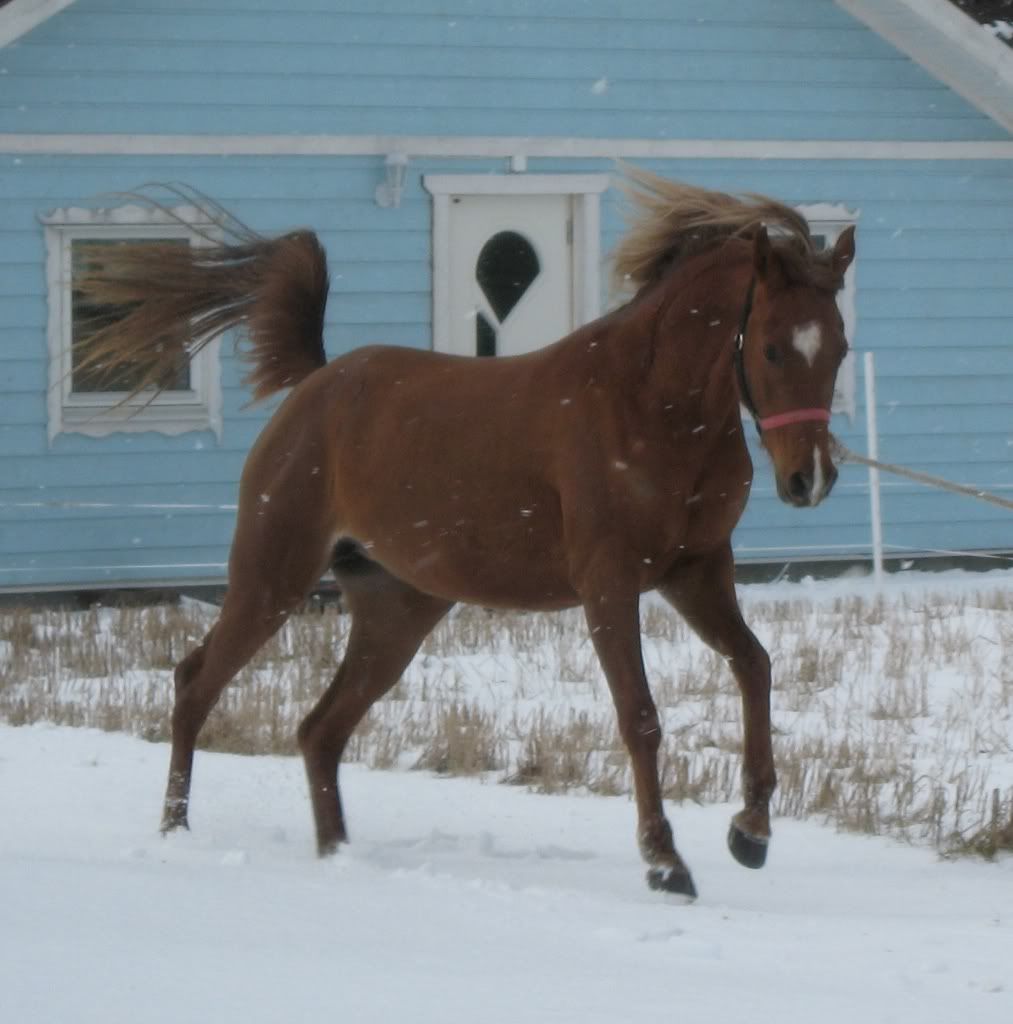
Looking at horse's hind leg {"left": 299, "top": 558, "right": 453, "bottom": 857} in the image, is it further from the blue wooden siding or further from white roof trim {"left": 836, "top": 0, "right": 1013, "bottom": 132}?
white roof trim {"left": 836, "top": 0, "right": 1013, "bottom": 132}

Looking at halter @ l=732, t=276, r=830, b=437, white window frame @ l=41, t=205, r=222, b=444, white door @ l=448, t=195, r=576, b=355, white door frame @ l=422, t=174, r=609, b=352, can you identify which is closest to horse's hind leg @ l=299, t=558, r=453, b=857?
halter @ l=732, t=276, r=830, b=437

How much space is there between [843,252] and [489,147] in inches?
327

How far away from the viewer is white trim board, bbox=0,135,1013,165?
12953 mm

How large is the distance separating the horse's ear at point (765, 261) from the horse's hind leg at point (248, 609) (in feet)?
5.86

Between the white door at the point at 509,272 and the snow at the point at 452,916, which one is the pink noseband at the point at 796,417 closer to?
the snow at the point at 452,916

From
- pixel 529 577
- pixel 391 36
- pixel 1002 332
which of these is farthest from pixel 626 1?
pixel 529 577

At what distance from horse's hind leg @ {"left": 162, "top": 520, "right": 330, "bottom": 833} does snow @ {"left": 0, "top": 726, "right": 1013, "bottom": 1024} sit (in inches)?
10.5

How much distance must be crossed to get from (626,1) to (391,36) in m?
1.66

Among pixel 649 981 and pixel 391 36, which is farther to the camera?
pixel 391 36

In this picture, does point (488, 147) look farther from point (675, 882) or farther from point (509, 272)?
point (675, 882)

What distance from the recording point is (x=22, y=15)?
12.4 m

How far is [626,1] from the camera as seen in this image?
1394 centimetres

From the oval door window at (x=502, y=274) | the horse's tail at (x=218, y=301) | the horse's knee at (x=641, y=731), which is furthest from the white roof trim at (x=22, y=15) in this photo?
the horse's knee at (x=641, y=731)

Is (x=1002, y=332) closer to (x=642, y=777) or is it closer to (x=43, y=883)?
(x=642, y=777)
